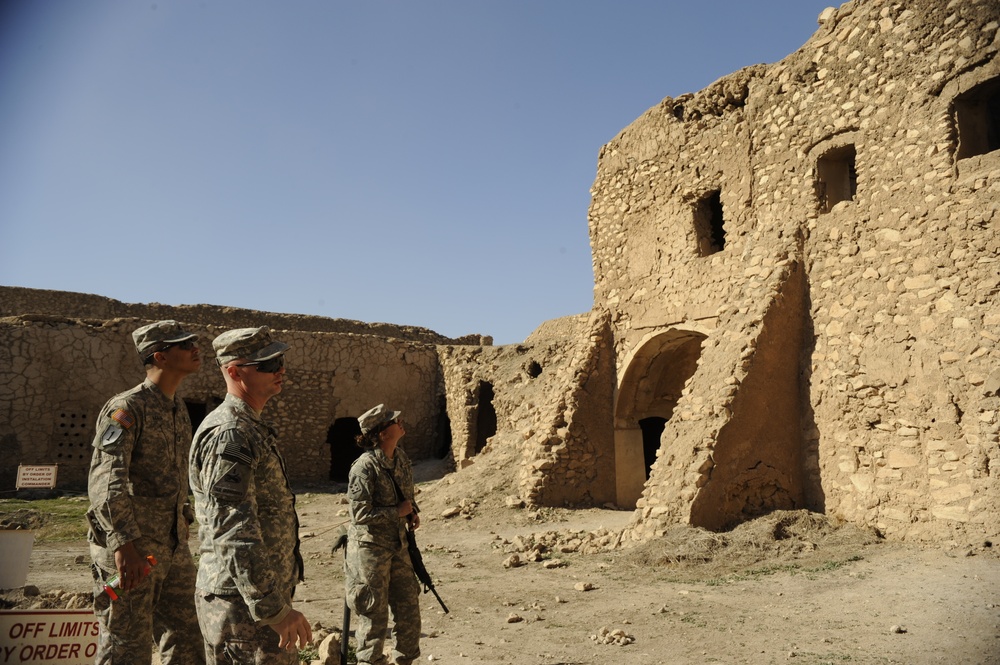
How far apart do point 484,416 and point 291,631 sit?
1575 centimetres

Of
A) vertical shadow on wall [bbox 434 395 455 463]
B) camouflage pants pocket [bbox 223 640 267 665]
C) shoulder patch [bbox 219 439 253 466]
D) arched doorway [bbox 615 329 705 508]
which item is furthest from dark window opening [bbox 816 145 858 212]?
vertical shadow on wall [bbox 434 395 455 463]

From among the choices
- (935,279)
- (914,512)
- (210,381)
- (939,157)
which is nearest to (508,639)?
(914,512)

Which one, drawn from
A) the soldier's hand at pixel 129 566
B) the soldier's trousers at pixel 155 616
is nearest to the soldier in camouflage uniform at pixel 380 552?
the soldier's trousers at pixel 155 616

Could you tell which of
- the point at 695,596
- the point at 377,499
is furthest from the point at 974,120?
the point at 377,499

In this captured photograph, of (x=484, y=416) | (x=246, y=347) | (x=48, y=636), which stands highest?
(x=246, y=347)

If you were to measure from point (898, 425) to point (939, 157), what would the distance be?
8.89 feet

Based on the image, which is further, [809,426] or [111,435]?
[809,426]

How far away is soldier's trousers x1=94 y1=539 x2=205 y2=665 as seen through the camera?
11.1 ft

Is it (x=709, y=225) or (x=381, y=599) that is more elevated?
(x=709, y=225)

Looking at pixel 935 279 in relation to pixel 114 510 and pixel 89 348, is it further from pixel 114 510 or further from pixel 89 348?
pixel 89 348

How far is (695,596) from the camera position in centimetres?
605

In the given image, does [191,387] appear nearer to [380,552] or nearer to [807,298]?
[807,298]

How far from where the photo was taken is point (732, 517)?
25.4ft

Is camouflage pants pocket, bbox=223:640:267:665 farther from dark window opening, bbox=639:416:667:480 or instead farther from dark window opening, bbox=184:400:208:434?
dark window opening, bbox=184:400:208:434
